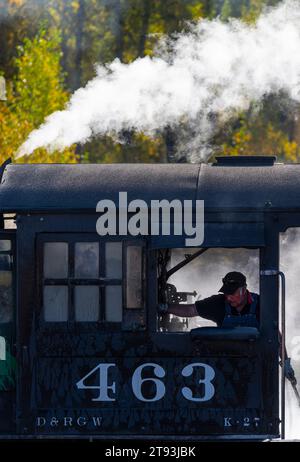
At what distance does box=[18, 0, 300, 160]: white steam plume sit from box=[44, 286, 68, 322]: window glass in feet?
17.8

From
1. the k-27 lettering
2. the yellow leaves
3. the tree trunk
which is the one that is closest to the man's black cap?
the k-27 lettering

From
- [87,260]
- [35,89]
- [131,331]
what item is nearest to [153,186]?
[87,260]

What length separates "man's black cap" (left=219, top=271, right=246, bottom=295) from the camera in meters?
10.2

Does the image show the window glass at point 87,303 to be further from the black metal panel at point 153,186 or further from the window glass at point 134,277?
the black metal panel at point 153,186

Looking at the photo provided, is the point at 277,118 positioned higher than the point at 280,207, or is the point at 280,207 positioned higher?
the point at 277,118

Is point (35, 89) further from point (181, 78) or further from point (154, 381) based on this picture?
point (154, 381)

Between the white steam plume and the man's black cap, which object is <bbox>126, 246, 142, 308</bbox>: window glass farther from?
the white steam plume

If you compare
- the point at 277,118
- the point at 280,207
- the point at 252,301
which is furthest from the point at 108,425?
the point at 277,118

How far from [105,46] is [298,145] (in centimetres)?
623

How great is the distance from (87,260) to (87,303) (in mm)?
306

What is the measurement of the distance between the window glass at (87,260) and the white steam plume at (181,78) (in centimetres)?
536

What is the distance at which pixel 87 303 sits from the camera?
33.2ft
